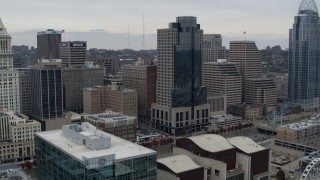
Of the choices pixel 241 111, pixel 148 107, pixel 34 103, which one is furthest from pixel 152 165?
pixel 241 111

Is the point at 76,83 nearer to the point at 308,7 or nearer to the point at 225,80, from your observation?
the point at 225,80

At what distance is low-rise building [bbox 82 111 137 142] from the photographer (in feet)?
292

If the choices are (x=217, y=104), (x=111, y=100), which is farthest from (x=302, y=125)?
(x=111, y=100)

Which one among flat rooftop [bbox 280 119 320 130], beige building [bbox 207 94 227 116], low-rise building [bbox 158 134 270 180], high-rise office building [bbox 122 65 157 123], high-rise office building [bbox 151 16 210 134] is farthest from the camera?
high-rise office building [bbox 122 65 157 123]

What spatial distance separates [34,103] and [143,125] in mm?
30120

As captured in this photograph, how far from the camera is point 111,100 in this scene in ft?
385

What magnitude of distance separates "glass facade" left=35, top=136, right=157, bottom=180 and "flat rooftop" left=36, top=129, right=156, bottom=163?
422 mm

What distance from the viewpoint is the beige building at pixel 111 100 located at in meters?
113

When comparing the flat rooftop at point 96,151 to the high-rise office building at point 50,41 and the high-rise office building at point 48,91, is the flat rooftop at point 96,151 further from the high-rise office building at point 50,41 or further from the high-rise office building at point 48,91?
the high-rise office building at point 50,41

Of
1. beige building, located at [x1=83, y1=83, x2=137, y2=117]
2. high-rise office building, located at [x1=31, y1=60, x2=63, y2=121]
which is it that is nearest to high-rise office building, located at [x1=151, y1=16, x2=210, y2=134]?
beige building, located at [x1=83, y1=83, x2=137, y2=117]

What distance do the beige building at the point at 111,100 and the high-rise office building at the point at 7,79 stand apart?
22.2 metres

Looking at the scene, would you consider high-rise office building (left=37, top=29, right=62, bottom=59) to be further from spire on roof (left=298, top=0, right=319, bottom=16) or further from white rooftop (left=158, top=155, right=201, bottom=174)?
white rooftop (left=158, top=155, right=201, bottom=174)

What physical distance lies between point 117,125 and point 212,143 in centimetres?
2691

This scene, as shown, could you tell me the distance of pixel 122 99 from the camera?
112250 millimetres
